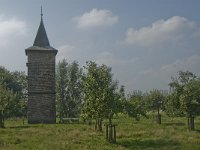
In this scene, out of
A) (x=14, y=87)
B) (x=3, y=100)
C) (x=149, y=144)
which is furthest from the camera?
(x=14, y=87)

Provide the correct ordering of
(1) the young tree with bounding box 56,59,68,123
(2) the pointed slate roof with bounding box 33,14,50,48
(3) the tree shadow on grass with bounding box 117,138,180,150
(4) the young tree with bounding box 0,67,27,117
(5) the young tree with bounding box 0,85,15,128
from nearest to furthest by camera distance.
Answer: (3) the tree shadow on grass with bounding box 117,138,180,150 < (5) the young tree with bounding box 0,85,15,128 < (4) the young tree with bounding box 0,67,27,117 < (2) the pointed slate roof with bounding box 33,14,50,48 < (1) the young tree with bounding box 56,59,68,123

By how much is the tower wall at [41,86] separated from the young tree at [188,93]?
27045 millimetres

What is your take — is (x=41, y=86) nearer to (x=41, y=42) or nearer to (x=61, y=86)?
(x=41, y=42)

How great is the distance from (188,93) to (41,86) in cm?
2992

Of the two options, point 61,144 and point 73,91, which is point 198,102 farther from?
point 73,91

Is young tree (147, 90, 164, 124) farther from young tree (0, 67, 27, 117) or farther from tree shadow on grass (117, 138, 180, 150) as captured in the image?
tree shadow on grass (117, 138, 180, 150)

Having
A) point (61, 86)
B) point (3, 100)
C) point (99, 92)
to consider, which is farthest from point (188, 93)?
point (61, 86)

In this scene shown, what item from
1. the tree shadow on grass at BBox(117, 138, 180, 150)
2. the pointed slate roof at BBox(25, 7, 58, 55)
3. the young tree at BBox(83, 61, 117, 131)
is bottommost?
the tree shadow on grass at BBox(117, 138, 180, 150)

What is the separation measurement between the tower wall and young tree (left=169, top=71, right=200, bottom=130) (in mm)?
27045

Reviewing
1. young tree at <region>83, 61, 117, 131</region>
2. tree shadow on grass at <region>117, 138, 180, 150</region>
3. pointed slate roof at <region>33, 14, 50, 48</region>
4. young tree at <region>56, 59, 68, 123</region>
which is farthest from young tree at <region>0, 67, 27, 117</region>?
tree shadow on grass at <region>117, 138, 180, 150</region>

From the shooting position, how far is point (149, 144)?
30.7m

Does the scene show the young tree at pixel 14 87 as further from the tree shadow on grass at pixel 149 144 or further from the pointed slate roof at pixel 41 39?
the tree shadow on grass at pixel 149 144

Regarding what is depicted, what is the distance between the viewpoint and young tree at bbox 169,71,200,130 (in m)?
45.6

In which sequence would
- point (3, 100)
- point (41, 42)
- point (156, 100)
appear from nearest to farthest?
point (3, 100) → point (41, 42) → point (156, 100)
